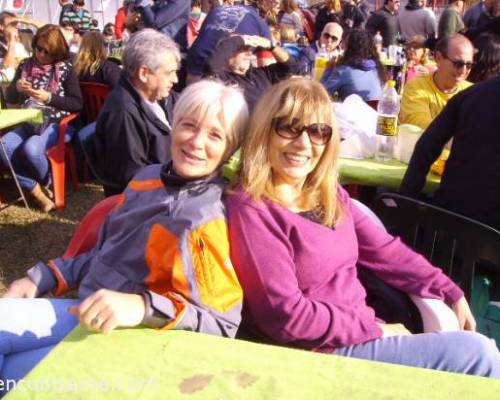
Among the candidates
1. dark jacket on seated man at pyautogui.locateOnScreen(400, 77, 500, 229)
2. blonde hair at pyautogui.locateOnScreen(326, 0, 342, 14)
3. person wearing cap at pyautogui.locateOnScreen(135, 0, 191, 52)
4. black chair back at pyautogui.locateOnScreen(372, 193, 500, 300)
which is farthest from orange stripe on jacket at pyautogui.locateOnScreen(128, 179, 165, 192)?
blonde hair at pyautogui.locateOnScreen(326, 0, 342, 14)

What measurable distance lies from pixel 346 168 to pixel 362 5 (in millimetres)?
8933

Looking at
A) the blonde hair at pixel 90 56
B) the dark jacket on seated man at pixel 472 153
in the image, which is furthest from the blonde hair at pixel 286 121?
the blonde hair at pixel 90 56

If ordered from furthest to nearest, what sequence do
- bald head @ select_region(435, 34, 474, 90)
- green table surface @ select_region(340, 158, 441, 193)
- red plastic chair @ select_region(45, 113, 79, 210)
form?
red plastic chair @ select_region(45, 113, 79, 210)
bald head @ select_region(435, 34, 474, 90)
green table surface @ select_region(340, 158, 441, 193)

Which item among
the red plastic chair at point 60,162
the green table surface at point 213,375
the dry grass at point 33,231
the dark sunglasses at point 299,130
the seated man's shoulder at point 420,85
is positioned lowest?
the dry grass at point 33,231

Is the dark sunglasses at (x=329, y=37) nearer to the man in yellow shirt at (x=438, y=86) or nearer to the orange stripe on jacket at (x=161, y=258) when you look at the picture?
the man in yellow shirt at (x=438, y=86)

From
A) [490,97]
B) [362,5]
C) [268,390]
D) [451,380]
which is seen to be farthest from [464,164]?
[362,5]

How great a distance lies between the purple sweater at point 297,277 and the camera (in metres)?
1.56

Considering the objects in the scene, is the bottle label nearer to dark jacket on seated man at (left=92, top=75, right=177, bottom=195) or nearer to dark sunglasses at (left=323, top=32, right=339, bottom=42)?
dark jacket on seated man at (left=92, top=75, right=177, bottom=195)

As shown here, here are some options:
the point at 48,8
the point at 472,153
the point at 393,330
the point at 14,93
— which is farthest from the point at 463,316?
the point at 48,8

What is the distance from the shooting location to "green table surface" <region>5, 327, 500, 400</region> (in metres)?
1.07

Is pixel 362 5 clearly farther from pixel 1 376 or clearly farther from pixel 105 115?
pixel 1 376

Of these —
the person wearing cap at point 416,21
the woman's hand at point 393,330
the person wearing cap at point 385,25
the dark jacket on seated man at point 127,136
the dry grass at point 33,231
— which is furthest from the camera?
the person wearing cap at point 416,21

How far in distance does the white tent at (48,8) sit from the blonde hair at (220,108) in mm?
13167

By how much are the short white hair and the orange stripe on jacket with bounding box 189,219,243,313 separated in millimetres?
2001
